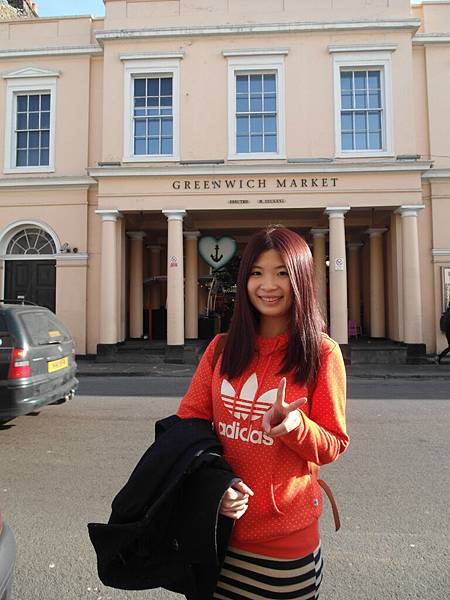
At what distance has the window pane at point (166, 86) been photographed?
531 inches

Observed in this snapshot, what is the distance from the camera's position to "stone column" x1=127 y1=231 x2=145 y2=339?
15758 mm

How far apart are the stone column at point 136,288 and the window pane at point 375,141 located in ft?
26.2

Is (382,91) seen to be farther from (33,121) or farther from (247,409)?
(247,409)

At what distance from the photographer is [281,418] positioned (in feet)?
4.39

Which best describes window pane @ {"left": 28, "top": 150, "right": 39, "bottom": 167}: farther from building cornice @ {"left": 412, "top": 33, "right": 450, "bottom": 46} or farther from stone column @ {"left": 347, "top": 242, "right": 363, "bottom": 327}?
building cornice @ {"left": 412, "top": 33, "right": 450, "bottom": 46}

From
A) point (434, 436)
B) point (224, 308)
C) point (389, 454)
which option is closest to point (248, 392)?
point (389, 454)

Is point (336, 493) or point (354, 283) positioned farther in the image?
point (354, 283)

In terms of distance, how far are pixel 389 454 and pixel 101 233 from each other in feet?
36.3

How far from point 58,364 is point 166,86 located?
34.1ft

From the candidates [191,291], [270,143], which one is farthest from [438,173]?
[191,291]

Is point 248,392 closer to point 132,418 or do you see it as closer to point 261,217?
point 132,418

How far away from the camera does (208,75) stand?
1316 cm

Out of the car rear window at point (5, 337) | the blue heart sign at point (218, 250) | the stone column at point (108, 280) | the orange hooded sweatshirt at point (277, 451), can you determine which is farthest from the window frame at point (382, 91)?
the orange hooded sweatshirt at point (277, 451)

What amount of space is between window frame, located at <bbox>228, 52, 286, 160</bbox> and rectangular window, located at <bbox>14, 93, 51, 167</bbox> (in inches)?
234
